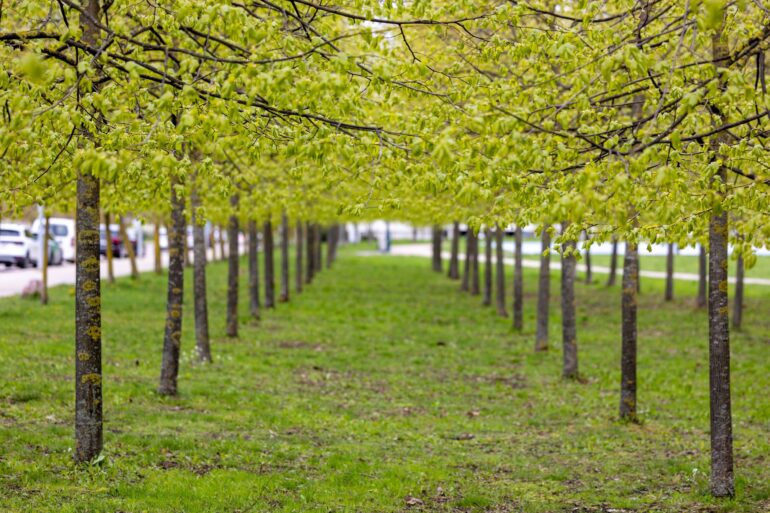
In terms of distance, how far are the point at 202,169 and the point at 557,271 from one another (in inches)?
1505

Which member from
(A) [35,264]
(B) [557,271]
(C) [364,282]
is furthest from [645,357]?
(A) [35,264]

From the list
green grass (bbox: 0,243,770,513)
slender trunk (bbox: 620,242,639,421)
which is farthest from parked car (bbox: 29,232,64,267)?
slender trunk (bbox: 620,242,639,421)

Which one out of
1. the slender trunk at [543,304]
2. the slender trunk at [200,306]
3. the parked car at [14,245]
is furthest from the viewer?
the parked car at [14,245]

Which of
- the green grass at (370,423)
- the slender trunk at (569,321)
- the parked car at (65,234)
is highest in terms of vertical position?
the parked car at (65,234)

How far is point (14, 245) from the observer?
37.5 metres

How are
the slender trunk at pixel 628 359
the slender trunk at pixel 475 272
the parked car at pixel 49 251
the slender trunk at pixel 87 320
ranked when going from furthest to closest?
the parked car at pixel 49 251
the slender trunk at pixel 475 272
the slender trunk at pixel 628 359
the slender trunk at pixel 87 320

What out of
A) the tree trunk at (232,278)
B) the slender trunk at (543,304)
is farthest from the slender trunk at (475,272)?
the tree trunk at (232,278)

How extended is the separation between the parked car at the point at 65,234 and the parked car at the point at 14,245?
4.93 metres

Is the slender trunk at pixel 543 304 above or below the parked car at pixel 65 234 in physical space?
below

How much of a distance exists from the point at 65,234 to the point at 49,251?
24.4ft

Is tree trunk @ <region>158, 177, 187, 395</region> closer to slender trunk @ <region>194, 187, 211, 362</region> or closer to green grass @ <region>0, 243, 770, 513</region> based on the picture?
green grass @ <region>0, 243, 770, 513</region>

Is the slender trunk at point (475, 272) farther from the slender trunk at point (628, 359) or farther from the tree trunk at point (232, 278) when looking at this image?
the slender trunk at point (628, 359)

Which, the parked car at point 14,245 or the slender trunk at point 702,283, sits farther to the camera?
the parked car at point 14,245

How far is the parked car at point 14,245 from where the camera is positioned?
37375 mm
